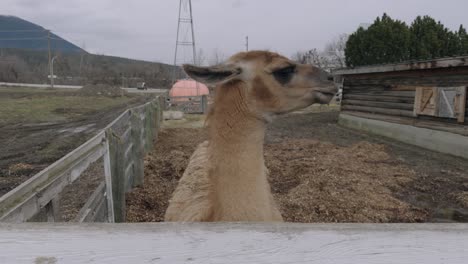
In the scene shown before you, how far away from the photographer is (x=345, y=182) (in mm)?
6613

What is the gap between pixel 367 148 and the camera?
33.6 feet

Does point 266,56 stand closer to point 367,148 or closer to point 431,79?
point 367,148

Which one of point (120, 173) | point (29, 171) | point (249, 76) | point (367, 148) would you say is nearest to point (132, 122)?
point (120, 173)

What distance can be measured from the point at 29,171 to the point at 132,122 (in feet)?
9.22

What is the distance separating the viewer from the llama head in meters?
2.67

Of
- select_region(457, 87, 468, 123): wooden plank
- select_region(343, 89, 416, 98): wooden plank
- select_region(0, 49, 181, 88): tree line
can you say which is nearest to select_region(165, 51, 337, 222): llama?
select_region(457, 87, 468, 123): wooden plank

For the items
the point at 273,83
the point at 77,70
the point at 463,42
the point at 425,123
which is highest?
the point at 77,70

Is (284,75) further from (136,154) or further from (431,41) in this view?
(431,41)

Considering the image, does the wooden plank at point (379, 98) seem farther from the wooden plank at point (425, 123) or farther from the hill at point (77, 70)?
the hill at point (77, 70)

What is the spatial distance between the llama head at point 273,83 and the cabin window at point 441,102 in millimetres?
9103

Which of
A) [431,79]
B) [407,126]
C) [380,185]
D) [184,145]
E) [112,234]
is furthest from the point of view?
[407,126]

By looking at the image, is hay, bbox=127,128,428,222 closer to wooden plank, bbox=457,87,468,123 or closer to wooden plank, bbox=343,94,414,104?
wooden plank, bbox=457,87,468,123

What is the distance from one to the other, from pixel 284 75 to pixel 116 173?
2.16 meters

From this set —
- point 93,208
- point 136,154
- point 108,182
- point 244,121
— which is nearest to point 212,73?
point 244,121
